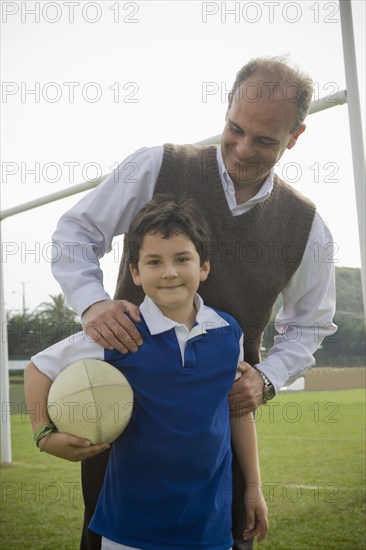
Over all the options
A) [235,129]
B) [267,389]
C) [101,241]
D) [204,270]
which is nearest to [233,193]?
[235,129]

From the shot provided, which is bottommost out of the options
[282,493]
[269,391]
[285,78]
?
[282,493]

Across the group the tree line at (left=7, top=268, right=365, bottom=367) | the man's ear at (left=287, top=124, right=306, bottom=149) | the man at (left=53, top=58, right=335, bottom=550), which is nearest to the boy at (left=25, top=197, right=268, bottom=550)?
the man at (left=53, top=58, right=335, bottom=550)

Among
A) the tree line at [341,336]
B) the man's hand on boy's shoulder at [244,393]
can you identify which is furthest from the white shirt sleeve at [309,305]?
the tree line at [341,336]

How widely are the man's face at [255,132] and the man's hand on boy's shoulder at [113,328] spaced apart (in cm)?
50

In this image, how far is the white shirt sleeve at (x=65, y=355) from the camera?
4.74 feet

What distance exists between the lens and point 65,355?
1.45m

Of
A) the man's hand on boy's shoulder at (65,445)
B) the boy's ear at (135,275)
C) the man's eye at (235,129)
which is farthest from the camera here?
the man's eye at (235,129)

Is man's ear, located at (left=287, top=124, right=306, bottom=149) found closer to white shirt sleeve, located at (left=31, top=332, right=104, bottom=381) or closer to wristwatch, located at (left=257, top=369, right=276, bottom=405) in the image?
wristwatch, located at (left=257, top=369, right=276, bottom=405)

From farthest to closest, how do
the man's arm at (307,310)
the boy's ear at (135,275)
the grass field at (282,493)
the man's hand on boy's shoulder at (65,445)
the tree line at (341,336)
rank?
the tree line at (341,336)
the grass field at (282,493)
the man's arm at (307,310)
the boy's ear at (135,275)
the man's hand on boy's shoulder at (65,445)

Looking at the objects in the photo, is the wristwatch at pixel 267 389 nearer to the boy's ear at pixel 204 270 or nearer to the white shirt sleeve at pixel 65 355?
the boy's ear at pixel 204 270

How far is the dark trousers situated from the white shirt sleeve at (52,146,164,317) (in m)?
0.49

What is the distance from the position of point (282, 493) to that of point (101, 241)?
2981mm

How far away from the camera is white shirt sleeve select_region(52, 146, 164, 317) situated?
1.54m

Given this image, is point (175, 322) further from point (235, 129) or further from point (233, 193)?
point (235, 129)
